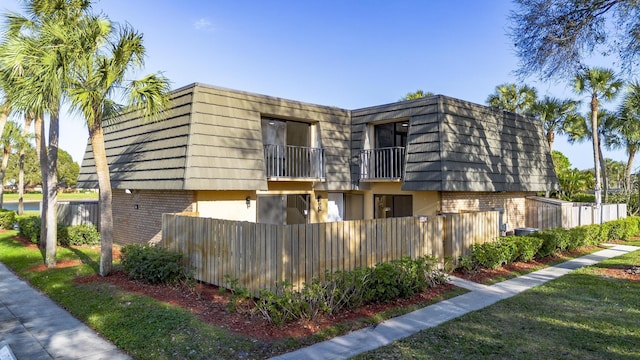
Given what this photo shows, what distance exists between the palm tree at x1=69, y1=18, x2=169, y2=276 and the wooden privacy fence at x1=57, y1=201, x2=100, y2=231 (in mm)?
7440

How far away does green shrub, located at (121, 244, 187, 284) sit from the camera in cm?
848

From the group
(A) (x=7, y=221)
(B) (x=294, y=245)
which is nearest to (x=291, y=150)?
(B) (x=294, y=245)

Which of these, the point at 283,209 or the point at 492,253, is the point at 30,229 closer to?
the point at 283,209

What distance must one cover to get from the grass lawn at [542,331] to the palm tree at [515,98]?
1892 centimetres

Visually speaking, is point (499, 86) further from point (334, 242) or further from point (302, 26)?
point (334, 242)

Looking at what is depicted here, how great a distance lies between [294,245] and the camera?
704 cm

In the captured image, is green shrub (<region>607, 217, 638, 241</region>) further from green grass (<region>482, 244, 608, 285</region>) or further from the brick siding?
the brick siding

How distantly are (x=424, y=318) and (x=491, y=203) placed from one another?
960 cm

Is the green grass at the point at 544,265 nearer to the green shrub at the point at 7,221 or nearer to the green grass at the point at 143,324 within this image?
the green grass at the point at 143,324

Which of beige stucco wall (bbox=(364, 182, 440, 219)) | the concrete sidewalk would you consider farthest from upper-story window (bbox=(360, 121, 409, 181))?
the concrete sidewalk

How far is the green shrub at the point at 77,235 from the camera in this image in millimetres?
13508

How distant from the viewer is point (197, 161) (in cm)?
1065

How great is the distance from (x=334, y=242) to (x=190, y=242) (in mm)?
3635

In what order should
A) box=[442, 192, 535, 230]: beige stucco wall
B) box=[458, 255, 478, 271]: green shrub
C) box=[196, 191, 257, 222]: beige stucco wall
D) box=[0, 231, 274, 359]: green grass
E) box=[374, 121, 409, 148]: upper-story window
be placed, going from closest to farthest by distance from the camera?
box=[0, 231, 274, 359]: green grass
box=[458, 255, 478, 271]: green shrub
box=[196, 191, 257, 222]: beige stucco wall
box=[442, 192, 535, 230]: beige stucco wall
box=[374, 121, 409, 148]: upper-story window
